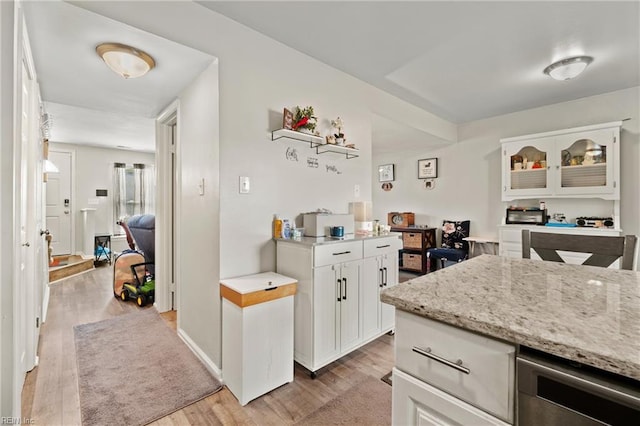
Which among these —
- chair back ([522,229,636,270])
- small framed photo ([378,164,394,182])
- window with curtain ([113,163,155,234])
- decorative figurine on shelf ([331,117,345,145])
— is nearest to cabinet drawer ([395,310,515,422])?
chair back ([522,229,636,270])

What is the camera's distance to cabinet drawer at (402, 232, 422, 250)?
475cm

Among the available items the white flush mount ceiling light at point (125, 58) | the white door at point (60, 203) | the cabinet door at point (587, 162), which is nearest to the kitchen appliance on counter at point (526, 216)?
the cabinet door at point (587, 162)

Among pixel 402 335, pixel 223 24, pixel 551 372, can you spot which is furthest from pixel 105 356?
pixel 551 372

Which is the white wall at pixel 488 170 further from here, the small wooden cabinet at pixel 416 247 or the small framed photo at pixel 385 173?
the small wooden cabinet at pixel 416 247

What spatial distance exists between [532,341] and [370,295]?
6.20 feet

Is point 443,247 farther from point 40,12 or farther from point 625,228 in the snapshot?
point 40,12

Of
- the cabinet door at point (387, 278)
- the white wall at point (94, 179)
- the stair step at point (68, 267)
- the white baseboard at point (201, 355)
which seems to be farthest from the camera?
the white wall at point (94, 179)

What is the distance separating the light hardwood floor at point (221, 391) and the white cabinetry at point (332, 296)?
0.11 meters

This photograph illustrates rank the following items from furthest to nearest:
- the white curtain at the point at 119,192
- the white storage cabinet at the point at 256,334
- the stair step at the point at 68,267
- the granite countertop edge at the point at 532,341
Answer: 1. the white curtain at the point at 119,192
2. the stair step at the point at 68,267
3. the white storage cabinet at the point at 256,334
4. the granite countertop edge at the point at 532,341

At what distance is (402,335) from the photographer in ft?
2.90

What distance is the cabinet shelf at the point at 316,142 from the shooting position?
2318 mm

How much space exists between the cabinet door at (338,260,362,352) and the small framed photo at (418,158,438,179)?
336cm

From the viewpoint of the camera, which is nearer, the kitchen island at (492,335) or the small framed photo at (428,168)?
the kitchen island at (492,335)

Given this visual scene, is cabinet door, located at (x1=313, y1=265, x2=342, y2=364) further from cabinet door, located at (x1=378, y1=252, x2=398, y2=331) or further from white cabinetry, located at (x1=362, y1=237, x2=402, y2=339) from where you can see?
cabinet door, located at (x1=378, y1=252, x2=398, y2=331)
